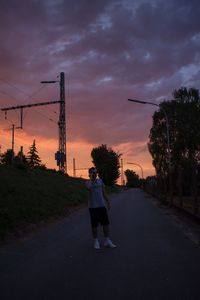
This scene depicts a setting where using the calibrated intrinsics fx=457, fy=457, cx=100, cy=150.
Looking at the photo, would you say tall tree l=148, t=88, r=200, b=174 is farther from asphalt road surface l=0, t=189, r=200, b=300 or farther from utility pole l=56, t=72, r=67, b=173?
asphalt road surface l=0, t=189, r=200, b=300

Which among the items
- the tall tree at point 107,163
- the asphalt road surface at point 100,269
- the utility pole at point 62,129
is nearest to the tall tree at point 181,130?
the utility pole at point 62,129

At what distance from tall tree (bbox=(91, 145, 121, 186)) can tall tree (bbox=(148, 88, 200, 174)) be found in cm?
3934

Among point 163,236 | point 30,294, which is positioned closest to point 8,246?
point 163,236

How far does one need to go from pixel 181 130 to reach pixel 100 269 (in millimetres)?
49150

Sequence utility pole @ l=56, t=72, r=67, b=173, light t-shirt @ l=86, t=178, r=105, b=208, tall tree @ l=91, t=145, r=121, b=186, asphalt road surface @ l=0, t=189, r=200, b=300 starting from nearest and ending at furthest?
asphalt road surface @ l=0, t=189, r=200, b=300
light t-shirt @ l=86, t=178, r=105, b=208
utility pole @ l=56, t=72, r=67, b=173
tall tree @ l=91, t=145, r=121, b=186

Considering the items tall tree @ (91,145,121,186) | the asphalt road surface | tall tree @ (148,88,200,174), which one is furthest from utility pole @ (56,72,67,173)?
tall tree @ (91,145,121,186)

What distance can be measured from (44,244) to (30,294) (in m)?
4.85

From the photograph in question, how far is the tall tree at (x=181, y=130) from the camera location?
5466cm

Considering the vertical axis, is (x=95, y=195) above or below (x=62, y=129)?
below

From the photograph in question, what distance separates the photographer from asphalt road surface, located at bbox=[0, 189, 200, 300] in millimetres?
5949

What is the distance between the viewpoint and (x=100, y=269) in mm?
7484

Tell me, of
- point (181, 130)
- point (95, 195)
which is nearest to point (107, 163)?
point (181, 130)

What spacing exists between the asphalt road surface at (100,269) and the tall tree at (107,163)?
87290 mm

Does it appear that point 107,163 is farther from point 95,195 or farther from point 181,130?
point 95,195
